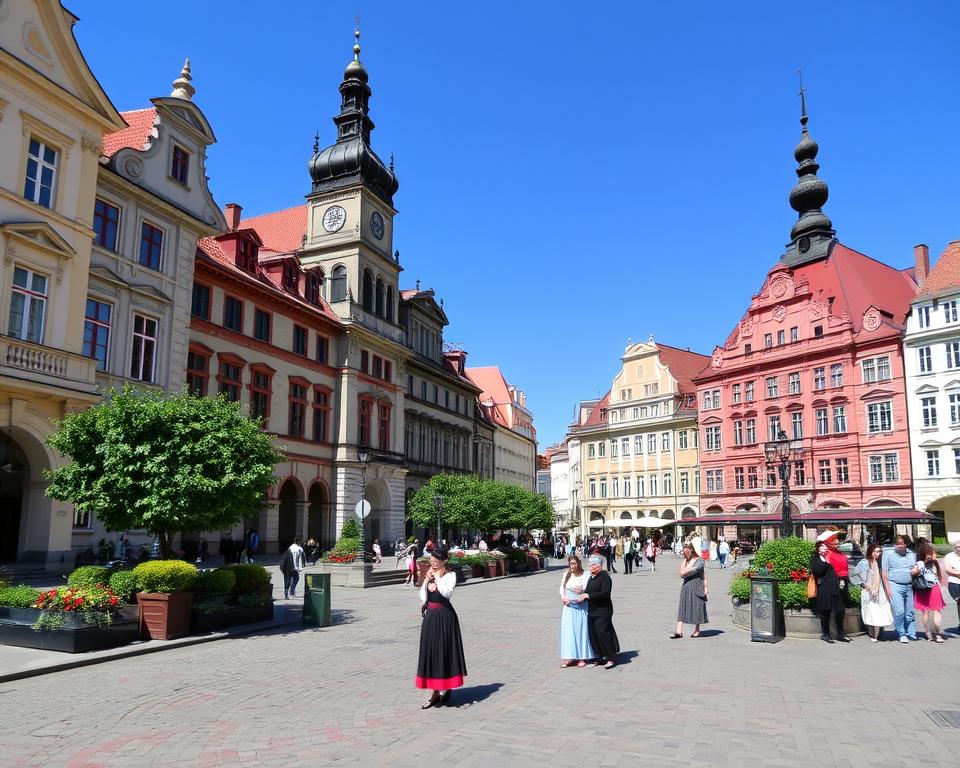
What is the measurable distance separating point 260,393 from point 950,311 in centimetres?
4063

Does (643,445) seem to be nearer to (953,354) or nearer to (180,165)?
(953,354)

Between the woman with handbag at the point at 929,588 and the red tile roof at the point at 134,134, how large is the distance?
27.1 meters

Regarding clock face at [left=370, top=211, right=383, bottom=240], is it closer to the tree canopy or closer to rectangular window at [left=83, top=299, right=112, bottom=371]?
the tree canopy

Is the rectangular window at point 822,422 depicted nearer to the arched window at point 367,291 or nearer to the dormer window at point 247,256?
the arched window at point 367,291

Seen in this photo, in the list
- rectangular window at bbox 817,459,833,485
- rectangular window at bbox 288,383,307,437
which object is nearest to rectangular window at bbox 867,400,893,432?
rectangular window at bbox 817,459,833,485

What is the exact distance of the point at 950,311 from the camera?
46688 mm

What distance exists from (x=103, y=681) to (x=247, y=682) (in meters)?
1.96

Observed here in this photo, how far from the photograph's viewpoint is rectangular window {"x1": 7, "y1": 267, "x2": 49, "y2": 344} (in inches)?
830

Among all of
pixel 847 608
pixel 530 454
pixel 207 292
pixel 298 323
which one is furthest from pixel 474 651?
pixel 530 454

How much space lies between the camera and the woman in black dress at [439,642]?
8695 millimetres

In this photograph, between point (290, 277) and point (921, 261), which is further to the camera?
point (921, 261)

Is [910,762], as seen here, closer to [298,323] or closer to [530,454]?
[298,323]

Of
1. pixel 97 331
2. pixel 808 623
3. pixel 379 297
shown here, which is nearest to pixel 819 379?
pixel 379 297

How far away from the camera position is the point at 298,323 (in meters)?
40.7
